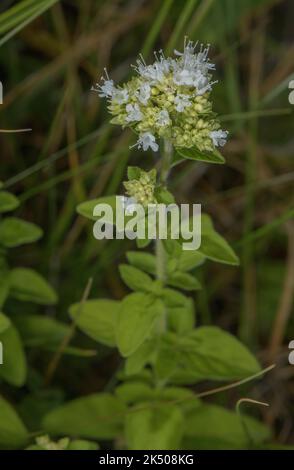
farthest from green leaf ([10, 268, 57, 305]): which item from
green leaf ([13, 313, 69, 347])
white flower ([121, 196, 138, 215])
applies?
white flower ([121, 196, 138, 215])

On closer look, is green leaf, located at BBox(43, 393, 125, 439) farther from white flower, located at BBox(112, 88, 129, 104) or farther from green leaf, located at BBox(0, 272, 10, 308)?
white flower, located at BBox(112, 88, 129, 104)

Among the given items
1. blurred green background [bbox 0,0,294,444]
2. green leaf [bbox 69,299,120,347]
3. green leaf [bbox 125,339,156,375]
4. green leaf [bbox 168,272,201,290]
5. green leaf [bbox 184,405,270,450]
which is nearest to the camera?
green leaf [bbox 168,272,201,290]

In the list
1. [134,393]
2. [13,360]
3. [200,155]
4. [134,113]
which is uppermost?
[134,113]

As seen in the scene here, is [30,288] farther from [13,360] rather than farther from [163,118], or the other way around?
[163,118]

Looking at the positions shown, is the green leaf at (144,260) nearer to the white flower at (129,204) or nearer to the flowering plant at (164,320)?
the flowering plant at (164,320)

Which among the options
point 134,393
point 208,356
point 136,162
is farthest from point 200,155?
point 136,162

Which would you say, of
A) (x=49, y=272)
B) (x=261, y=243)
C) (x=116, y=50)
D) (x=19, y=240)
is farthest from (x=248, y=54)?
(x=19, y=240)

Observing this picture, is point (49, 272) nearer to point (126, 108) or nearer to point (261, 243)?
point (261, 243)
